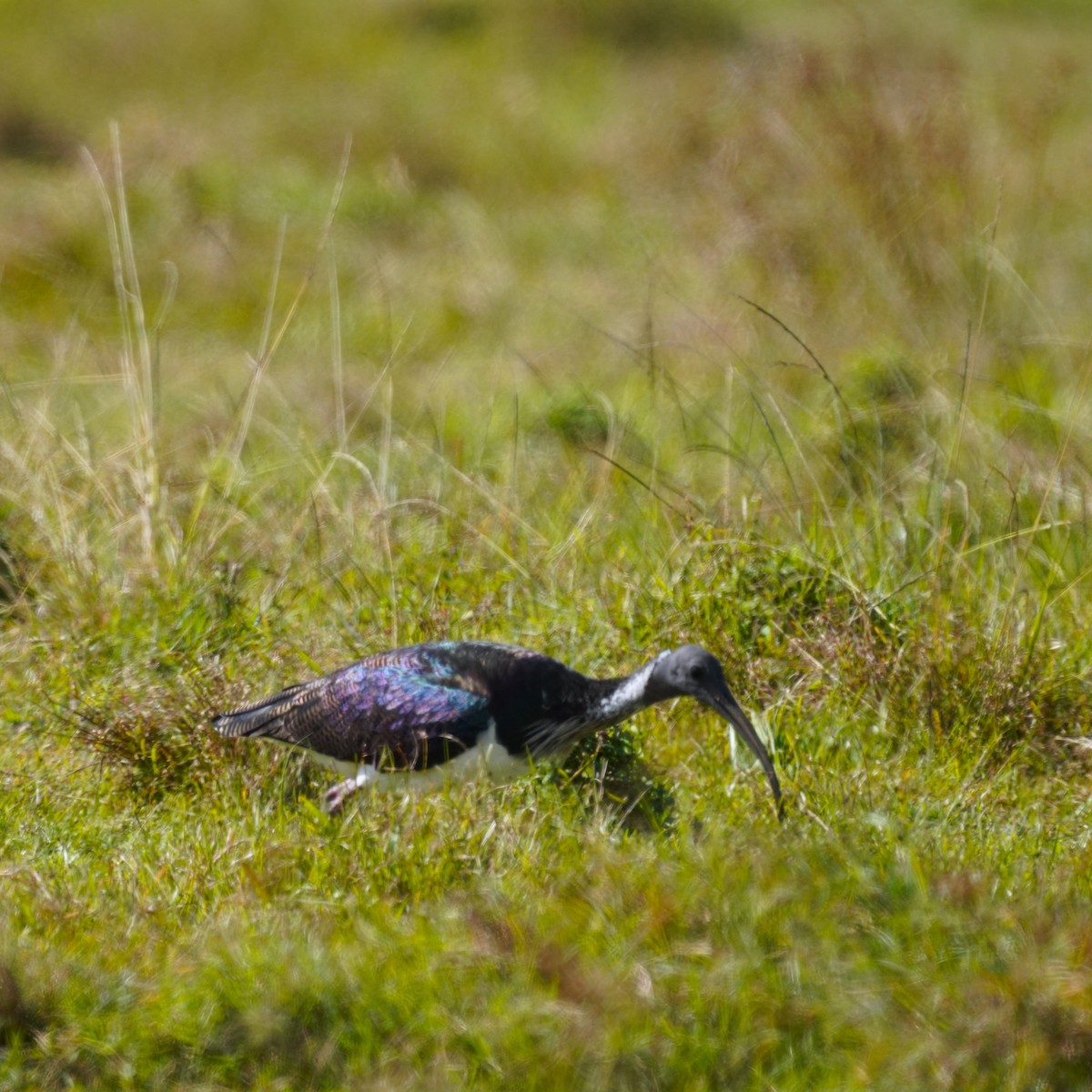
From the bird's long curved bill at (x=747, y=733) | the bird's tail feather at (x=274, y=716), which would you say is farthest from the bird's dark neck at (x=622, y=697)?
the bird's tail feather at (x=274, y=716)

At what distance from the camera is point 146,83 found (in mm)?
15781

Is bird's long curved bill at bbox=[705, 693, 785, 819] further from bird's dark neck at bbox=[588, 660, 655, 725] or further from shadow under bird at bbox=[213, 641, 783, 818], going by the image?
bird's dark neck at bbox=[588, 660, 655, 725]

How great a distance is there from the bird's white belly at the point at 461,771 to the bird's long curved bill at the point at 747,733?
57cm

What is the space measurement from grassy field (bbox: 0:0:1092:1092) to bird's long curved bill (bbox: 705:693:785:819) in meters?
0.10

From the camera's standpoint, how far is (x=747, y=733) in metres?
4.45

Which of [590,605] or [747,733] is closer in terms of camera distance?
[747,733]

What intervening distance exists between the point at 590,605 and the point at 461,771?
1126 millimetres

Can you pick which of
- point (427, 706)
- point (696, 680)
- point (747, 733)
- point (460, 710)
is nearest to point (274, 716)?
point (427, 706)

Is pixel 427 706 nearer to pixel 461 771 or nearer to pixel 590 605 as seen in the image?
pixel 461 771

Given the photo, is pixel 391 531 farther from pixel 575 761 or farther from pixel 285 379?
pixel 285 379

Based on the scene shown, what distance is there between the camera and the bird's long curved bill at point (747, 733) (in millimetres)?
4387

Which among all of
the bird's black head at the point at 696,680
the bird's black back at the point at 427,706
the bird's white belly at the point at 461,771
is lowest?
the bird's white belly at the point at 461,771

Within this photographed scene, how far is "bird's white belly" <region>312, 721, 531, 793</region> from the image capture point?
15.1 ft

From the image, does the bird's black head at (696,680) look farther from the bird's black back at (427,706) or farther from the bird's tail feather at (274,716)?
the bird's tail feather at (274,716)
